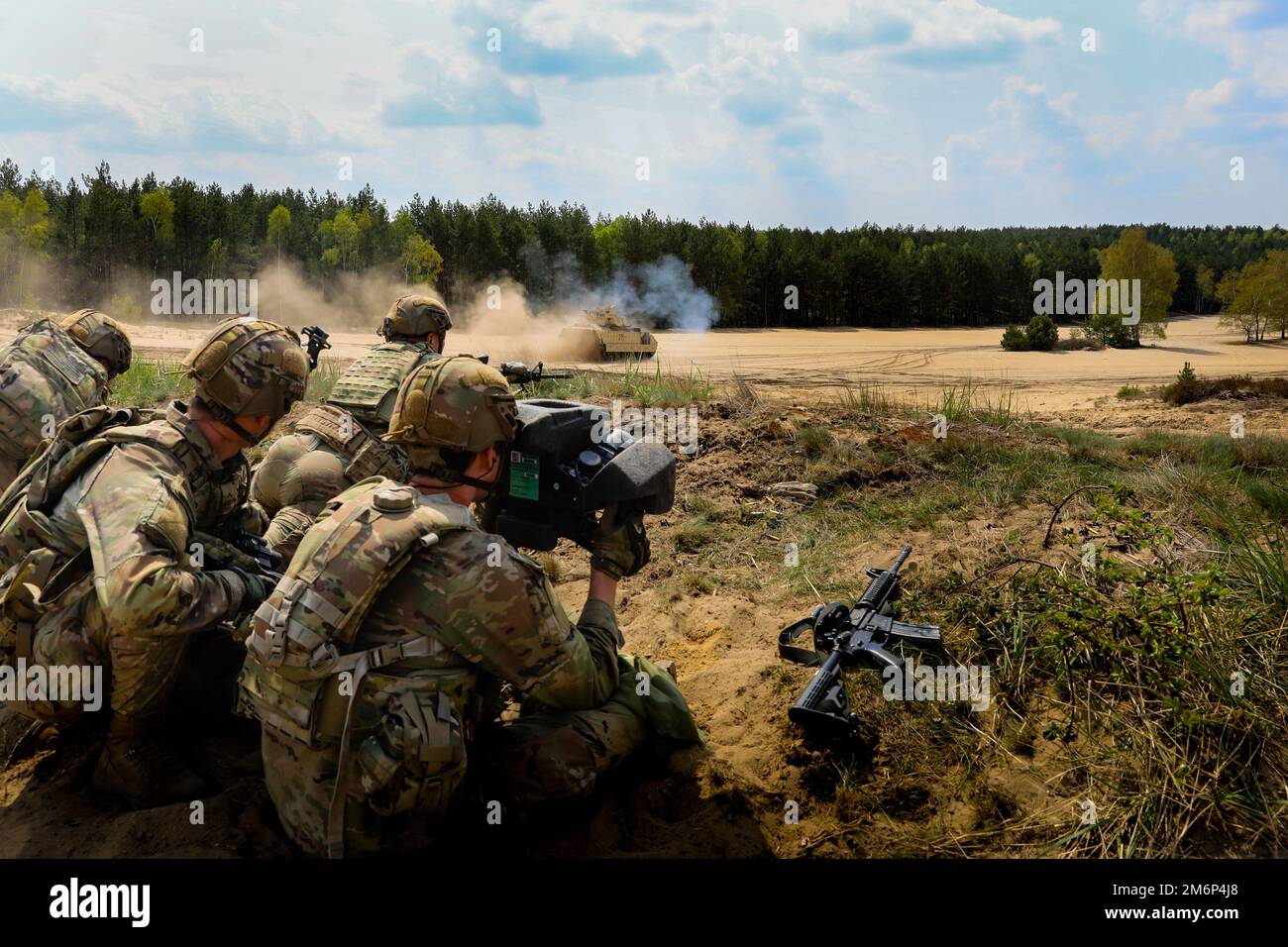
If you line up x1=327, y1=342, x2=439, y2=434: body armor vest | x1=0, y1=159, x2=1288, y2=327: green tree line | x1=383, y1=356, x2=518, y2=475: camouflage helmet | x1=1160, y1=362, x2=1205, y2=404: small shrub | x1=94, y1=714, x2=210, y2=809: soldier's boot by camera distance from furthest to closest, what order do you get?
x1=0, y1=159, x2=1288, y2=327: green tree line, x1=1160, y1=362, x2=1205, y2=404: small shrub, x1=327, y1=342, x2=439, y2=434: body armor vest, x1=94, y1=714, x2=210, y2=809: soldier's boot, x1=383, y1=356, x2=518, y2=475: camouflage helmet

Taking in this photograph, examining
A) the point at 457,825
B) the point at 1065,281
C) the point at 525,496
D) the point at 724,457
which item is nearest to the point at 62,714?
the point at 457,825

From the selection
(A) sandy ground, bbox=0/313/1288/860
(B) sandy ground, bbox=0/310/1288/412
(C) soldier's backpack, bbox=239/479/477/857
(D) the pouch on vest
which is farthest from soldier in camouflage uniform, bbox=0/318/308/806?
(B) sandy ground, bbox=0/310/1288/412

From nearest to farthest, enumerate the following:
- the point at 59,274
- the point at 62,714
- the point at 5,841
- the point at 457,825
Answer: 1. the point at 457,825
2. the point at 5,841
3. the point at 62,714
4. the point at 59,274

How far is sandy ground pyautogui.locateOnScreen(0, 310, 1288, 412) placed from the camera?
21594 millimetres

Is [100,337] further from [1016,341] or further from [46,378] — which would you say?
[1016,341]

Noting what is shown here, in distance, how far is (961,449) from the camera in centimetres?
746

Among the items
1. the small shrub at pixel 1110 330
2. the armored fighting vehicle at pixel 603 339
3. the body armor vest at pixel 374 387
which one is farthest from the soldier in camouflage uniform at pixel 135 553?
the small shrub at pixel 1110 330

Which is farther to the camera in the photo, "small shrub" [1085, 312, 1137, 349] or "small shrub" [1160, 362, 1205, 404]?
"small shrub" [1085, 312, 1137, 349]

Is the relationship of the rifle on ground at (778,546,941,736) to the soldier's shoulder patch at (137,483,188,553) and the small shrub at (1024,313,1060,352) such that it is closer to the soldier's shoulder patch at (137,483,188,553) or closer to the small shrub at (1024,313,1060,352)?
the soldier's shoulder patch at (137,483,188,553)

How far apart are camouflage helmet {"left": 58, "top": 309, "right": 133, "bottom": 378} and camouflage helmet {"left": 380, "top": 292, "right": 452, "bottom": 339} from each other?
5.66ft

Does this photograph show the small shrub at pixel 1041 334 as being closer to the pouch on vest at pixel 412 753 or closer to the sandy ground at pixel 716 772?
the sandy ground at pixel 716 772

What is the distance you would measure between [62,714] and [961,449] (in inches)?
246

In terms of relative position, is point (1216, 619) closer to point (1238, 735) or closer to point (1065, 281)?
point (1238, 735)

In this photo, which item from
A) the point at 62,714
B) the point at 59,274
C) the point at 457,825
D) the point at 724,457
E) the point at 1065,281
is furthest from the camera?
the point at 1065,281
